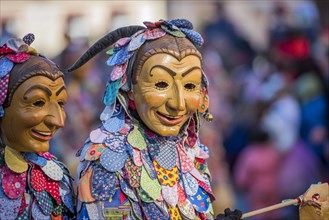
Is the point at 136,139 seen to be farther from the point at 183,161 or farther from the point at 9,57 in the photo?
the point at 9,57

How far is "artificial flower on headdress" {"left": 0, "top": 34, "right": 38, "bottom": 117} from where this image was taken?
6730 mm

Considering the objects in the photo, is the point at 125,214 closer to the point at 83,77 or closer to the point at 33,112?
the point at 33,112

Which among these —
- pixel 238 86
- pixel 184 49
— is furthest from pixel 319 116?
pixel 184 49

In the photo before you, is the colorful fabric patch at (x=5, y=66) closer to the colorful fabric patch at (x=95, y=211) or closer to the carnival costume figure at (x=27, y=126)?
the carnival costume figure at (x=27, y=126)

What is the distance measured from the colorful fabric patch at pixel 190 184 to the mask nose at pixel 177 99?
17.6 inches

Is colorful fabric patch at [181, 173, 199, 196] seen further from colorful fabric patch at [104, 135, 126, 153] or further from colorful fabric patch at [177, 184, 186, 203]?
colorful fabric patch at [104, 135, 126, 153]

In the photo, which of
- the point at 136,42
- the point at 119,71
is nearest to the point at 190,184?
the point at 119,71

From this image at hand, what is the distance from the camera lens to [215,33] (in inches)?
620

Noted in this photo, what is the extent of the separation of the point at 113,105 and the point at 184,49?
0.52m

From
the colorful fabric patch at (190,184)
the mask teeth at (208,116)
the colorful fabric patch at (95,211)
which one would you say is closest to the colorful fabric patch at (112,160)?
the colorful fabric patch at (95,211)

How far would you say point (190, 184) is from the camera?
7.11 meters

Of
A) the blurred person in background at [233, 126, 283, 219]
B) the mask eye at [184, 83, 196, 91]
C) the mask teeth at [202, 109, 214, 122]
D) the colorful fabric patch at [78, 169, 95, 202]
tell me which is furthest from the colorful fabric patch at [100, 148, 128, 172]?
the blurred person in background at [233, 126, 283, 219]

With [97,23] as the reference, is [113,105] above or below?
above

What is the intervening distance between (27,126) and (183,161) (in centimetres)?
97
